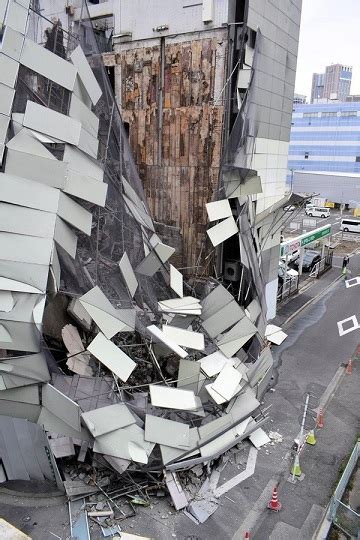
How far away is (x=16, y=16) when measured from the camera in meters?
8.73

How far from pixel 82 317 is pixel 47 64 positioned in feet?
19.3

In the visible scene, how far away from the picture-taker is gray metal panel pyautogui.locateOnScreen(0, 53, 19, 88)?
8568 millimetres

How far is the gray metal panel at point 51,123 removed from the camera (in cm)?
906

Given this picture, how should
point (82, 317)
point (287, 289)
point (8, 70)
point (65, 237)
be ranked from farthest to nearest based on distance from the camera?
point (287, 289) → point (82, 317) → point (65, 237) → point (8, 70)

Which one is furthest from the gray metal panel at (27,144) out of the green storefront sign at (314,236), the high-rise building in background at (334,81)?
the high-rise building in background at (334,81)

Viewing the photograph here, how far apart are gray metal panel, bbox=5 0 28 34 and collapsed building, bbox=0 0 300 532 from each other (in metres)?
0.03

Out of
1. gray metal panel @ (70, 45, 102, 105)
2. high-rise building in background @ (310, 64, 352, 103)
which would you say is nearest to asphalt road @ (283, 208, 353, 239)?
gray metal panel @ (70, 45, 102, 105)

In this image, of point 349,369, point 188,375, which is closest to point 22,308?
point 188,375

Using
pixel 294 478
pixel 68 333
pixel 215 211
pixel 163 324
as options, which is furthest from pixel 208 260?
pixel 294 478

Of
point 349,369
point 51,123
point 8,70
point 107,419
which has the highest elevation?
point 8,70

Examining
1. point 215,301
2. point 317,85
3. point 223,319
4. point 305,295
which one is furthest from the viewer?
point 317,85

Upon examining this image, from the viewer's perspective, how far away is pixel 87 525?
8820mm

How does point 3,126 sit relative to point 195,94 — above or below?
below

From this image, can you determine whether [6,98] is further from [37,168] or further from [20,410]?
[20,410]
